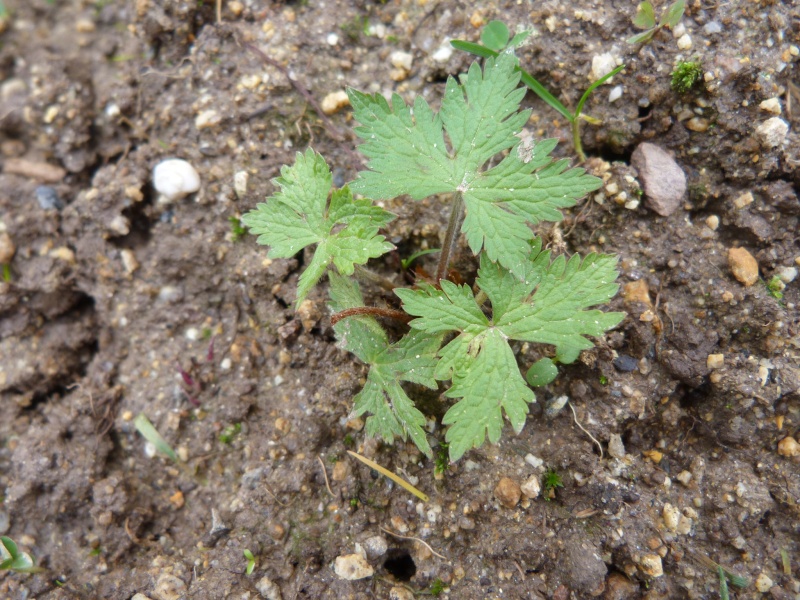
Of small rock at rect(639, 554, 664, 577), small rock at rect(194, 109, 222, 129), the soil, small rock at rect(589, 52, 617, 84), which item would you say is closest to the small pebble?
the soil

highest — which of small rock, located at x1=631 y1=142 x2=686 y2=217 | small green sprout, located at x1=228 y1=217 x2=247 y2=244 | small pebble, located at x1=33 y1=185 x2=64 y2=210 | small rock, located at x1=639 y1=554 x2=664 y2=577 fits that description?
small rock, located at x1=631 y1=142 x2=686 y2=217

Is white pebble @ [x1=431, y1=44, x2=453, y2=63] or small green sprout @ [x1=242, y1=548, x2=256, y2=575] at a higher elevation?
white pebble @ [x1=431, y1=44, x2=453, y2=63]

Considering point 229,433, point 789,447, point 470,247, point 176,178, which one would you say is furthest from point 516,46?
point 229,433

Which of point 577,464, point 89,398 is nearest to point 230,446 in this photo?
point 89,398

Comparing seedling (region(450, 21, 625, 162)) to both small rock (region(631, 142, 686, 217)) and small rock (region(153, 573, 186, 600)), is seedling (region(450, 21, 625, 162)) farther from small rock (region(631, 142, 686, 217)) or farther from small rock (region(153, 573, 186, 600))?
small rock (region(153, 573, 186, 600))

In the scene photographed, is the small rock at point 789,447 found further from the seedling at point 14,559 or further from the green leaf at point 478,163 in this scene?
the seedling at point 14,559

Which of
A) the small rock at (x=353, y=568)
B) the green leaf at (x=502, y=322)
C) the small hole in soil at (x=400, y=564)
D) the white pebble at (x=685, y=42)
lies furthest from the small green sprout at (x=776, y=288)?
the small rock at (x=353, y=568)
